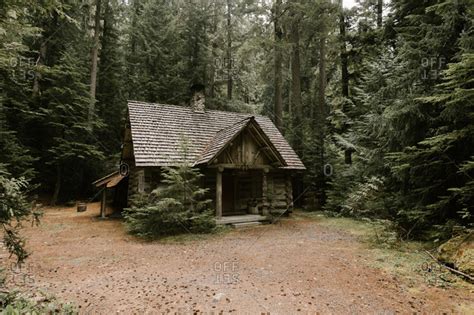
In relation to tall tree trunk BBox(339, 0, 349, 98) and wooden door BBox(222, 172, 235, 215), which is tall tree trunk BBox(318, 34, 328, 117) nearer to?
tall tree trunk BBox(339, 0, 349, 98)

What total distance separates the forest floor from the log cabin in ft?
9.84

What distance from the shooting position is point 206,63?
21.8m

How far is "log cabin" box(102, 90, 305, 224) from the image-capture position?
35.9ft

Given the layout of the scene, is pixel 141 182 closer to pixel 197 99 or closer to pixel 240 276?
pixel 197 99

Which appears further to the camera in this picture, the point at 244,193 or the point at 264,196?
the point at 244,193

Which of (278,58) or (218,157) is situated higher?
(278,58)

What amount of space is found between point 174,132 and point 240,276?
8574mm

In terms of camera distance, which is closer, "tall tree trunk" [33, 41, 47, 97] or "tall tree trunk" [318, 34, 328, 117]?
"tall tree trunk" [33, 41, 47, 97]

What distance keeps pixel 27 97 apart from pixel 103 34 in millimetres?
7935

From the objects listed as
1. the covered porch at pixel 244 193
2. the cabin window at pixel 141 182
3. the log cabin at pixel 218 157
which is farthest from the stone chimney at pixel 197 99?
the cabin window at pixel 141 182

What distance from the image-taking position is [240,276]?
5.34 meters

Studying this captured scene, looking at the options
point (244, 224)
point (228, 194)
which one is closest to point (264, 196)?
point (244, 224)

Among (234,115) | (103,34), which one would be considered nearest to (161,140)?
(234,115)


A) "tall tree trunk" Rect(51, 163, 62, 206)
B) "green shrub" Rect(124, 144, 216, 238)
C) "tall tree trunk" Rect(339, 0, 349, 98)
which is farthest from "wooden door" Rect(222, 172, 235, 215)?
"tall tree trunk" Rect(51, 163, 62, 206)
